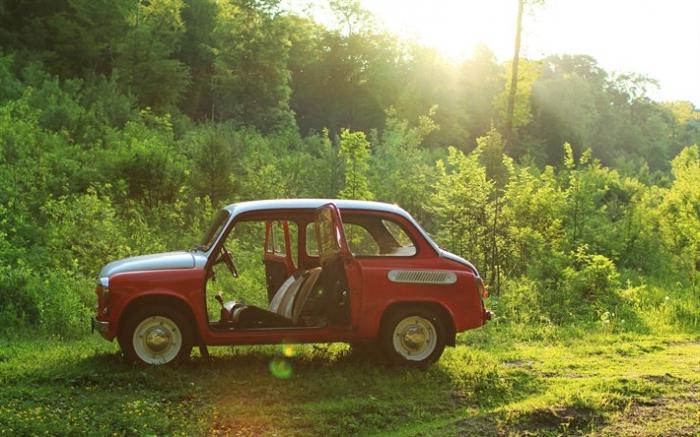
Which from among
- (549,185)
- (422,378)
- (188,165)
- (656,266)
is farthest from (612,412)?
(188,165)

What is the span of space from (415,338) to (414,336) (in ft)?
0.08

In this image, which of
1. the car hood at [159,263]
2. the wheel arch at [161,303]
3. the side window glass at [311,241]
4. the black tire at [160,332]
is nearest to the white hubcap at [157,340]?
the black tire at [160,332]

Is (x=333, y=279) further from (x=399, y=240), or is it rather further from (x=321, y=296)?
(x=399, y=240)

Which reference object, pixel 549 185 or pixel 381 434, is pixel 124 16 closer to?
pixel 549 185

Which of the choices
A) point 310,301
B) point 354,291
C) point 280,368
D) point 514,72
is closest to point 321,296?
point 310,301

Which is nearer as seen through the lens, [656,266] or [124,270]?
[124,270]

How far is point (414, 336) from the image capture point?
9.12 meters

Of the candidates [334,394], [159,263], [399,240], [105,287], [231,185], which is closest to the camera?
[334,394]

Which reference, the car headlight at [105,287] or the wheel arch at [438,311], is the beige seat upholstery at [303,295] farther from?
the car headlight at [105,287]

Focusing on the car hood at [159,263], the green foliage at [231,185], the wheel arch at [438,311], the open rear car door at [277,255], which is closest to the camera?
the car hood at [159,263]

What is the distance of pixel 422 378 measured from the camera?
868 cm

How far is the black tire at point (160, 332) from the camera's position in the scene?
27.7 feet

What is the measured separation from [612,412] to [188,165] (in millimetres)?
16429

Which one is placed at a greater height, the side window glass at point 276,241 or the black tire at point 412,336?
the side window glass at point 276,241
